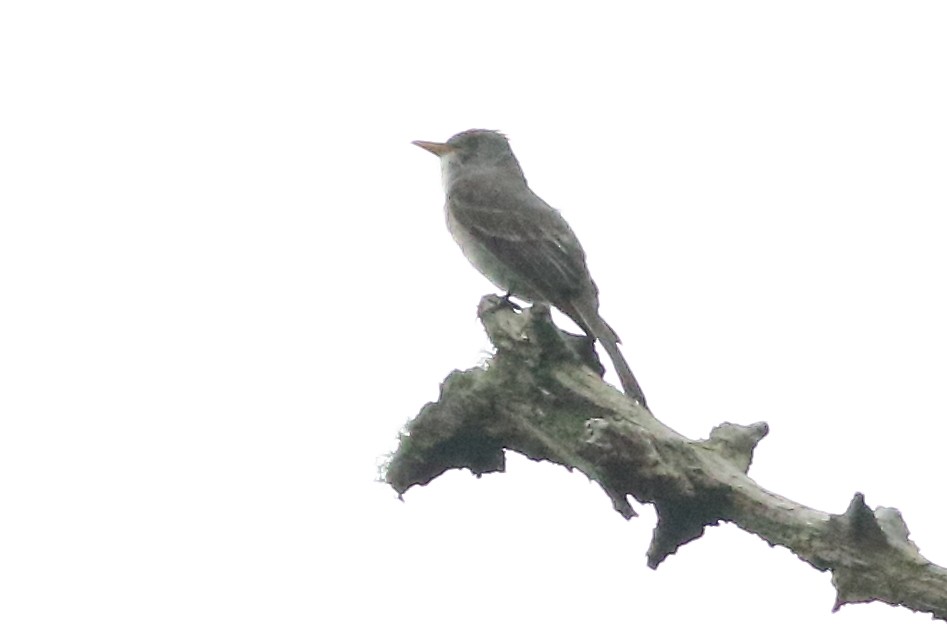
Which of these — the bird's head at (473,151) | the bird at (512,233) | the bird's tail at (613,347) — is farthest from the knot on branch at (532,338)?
the bird's head at (473,151)

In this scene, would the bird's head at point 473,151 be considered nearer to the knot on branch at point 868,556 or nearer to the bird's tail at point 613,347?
the bird's tail at point 613,347

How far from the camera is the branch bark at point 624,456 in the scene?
6.85 metres

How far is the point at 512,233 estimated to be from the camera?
1216 cm

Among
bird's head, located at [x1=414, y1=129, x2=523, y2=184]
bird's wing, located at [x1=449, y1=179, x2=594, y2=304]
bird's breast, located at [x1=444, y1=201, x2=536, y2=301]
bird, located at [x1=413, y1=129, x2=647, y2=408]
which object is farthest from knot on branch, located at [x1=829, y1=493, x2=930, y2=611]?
bird's head, located at [x1=414, y1=129, x2=523, y2=184]

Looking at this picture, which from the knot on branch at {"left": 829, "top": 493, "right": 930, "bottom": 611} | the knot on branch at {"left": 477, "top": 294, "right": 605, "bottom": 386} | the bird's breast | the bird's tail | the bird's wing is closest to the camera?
the knot on branch at {"left": 829, "top": 493, "right": 930, "bottom": 611}

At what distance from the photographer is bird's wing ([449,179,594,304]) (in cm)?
1146

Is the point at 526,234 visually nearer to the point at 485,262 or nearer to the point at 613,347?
the point at 485,262

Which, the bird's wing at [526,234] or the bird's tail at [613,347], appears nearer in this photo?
the bird's tail at [613,347]

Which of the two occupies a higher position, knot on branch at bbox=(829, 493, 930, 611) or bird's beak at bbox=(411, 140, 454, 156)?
bird's beak at bbox=(411, 140, 454, 156)

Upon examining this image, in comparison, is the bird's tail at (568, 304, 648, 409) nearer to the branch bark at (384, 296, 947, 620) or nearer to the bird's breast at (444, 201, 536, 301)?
the branch bark at (384, 296, 947, 620)

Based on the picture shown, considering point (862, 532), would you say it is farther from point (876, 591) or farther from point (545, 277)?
point (545, 277)

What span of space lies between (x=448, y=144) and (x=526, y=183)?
768 mm

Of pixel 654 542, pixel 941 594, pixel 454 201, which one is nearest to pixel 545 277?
pixel 454 201

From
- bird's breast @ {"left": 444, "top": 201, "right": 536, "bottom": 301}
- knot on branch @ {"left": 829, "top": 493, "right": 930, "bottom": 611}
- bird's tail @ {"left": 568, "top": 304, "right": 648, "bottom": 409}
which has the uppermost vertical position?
bird's breast @ {"left": 444, "top": 201, "right": 536, "bottom": 301}
